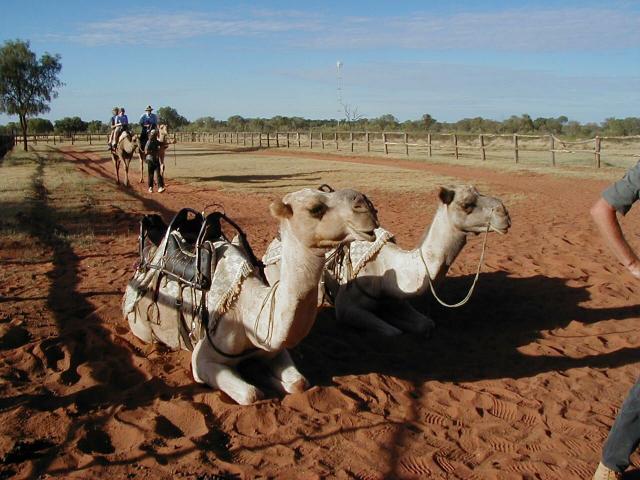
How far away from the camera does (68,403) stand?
4.68 meters

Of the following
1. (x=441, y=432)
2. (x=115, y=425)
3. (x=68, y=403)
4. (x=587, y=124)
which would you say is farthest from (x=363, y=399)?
(x=587, y=124)

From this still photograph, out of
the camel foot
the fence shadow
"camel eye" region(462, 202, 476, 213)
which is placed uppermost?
"camel eye" region(462, 202, 476, 213)

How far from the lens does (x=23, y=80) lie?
2146 inches

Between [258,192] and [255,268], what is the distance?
15.0 metres

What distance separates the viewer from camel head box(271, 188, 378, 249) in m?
3.82

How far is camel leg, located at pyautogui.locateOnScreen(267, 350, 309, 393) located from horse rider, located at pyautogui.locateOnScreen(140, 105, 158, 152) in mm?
16962

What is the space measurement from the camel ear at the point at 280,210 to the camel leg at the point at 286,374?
1417 mm

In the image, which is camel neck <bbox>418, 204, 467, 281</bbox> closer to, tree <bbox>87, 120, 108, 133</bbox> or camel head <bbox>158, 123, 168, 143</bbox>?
camel head <bbox>158, 123, 168, 143</bbox>

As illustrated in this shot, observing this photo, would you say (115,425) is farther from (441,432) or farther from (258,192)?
(258,192)

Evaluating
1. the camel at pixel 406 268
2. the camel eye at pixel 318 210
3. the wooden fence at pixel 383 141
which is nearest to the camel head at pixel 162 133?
the camel at pixel 406 268

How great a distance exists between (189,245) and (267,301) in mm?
1542

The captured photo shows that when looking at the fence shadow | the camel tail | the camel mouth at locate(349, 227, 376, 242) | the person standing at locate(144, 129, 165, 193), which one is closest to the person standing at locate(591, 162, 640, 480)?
the camel mouth at locate(349, 227, 376, 242)

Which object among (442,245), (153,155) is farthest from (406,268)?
(153,155)

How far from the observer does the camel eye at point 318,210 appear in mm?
3898
